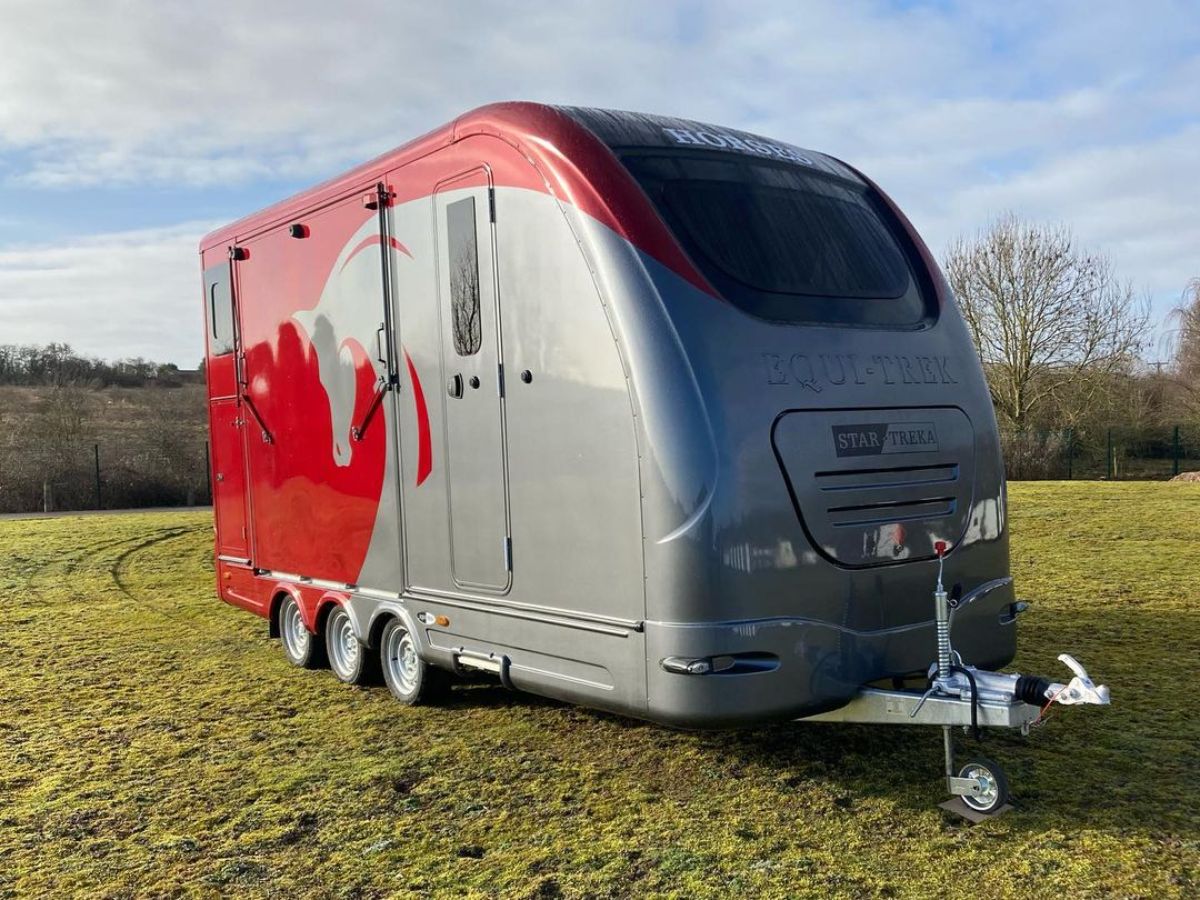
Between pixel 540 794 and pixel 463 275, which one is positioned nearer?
pixel 540 794

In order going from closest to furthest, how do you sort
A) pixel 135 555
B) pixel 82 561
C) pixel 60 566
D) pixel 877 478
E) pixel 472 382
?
pixel 877 478
pixel 472 382
pixel 60 566
pixel 82 561
pixel 135 555

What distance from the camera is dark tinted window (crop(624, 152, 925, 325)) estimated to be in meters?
4.29

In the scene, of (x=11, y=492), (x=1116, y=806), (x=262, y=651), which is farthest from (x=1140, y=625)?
(x=11, y=492)

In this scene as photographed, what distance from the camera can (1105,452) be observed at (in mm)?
28219

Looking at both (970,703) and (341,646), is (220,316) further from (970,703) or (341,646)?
(970,703)

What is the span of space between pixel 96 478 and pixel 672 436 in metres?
25.7

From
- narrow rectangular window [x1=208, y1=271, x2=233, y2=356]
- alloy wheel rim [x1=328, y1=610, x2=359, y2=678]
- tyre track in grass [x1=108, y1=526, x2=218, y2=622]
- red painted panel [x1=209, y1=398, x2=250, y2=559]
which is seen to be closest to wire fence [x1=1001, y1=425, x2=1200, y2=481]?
tyre track in grass [x1=108, y1=526, x2=218, y2=622]

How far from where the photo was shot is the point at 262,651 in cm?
778

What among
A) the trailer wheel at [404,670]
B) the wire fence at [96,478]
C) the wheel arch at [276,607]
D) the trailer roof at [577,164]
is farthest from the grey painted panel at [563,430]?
the wire fence at [96,478]

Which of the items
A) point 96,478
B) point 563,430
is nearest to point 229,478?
point 563,430

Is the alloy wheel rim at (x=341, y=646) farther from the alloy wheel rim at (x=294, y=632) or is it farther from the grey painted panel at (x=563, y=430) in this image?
the grey painted panel at (x=563, y=430)

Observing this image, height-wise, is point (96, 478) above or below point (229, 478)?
below

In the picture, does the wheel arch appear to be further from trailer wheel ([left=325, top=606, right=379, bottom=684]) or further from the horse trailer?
the horse trailer

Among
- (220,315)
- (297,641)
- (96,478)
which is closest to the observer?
(297,641)
